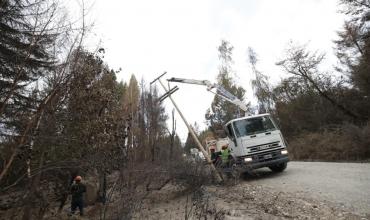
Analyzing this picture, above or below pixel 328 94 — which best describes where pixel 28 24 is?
below

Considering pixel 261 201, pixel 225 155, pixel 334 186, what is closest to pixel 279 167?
pixel 225 155

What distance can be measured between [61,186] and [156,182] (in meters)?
3.49

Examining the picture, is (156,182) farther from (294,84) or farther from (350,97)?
(294,84)

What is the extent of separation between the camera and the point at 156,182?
1208cm

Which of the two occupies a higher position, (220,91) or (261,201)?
(220,91)

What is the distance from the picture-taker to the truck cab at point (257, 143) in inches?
538

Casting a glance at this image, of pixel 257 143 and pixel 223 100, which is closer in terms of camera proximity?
pixel 257 143

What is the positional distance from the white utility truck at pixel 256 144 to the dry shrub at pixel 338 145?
17.5ft

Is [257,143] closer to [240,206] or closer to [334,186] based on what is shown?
[334,186]

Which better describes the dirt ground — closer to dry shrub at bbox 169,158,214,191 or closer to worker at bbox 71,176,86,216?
dry shrub at bbox 169,158,214,191

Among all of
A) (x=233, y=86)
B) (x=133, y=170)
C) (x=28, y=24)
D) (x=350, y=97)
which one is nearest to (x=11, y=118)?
(x=28, y=24)

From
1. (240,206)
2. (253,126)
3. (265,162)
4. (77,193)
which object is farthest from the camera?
(253,126)

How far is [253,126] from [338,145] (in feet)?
Answer: 25.8

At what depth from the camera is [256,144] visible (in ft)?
45.4
